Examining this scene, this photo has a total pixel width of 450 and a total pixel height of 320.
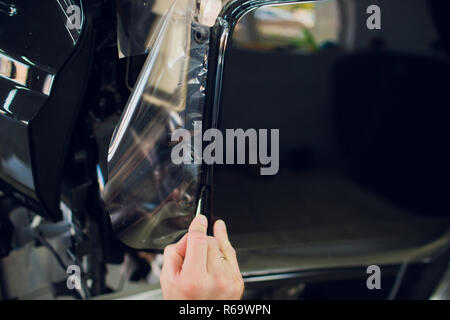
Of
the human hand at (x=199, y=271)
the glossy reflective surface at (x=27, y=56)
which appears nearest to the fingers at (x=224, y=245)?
the human hand at (x=199, y=271)

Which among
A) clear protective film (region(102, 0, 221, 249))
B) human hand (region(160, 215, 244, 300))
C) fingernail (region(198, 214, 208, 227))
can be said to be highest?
clear protective film (region(102, 0, 221, 249))

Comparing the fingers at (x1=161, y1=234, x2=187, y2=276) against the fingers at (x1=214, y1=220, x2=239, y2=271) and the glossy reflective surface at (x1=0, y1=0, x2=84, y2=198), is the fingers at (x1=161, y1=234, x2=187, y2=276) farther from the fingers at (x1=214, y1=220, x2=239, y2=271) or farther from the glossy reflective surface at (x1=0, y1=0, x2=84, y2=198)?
the glossy reflective surface at (x1=0, y1=0, x2=84, y2=198)

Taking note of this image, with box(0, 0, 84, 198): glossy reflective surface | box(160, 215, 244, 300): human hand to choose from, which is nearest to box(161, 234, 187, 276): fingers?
box(160, 215, 244, 300): human hand

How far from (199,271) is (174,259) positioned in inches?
2.5

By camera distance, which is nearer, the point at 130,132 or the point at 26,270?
the point at 130,132

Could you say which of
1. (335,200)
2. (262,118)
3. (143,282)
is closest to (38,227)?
(143,282)

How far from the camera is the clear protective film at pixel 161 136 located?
563mm

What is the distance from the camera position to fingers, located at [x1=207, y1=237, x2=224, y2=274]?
1.77 ft

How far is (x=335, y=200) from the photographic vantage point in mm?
1966

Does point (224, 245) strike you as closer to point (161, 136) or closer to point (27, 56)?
point (161, 136)

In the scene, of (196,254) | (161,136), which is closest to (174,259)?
(196,254)

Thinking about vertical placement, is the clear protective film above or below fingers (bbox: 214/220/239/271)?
above
